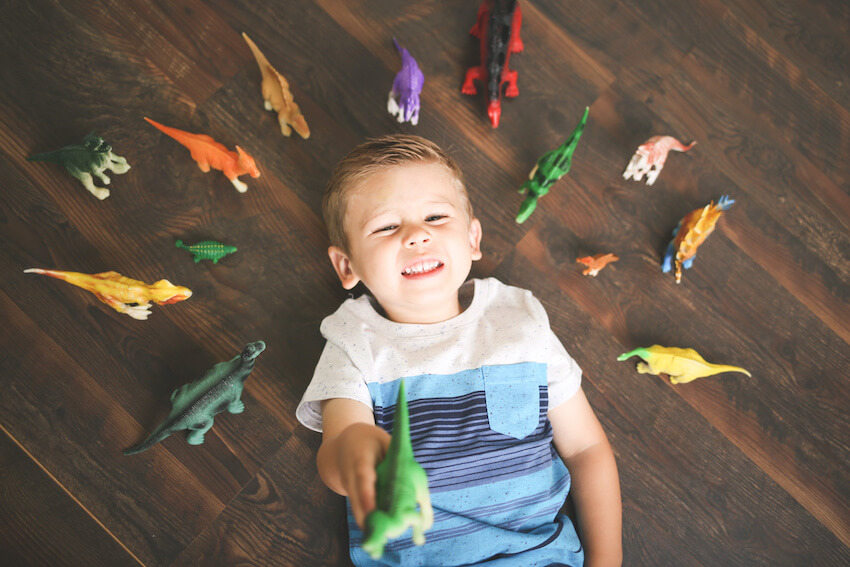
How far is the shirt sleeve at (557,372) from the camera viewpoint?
1.02 metres

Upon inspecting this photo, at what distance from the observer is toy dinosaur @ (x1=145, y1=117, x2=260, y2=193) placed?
1043 mm

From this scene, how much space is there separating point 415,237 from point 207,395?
487 mm

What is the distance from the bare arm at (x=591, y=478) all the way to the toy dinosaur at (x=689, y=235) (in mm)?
357

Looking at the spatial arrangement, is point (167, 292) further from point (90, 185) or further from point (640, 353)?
point (640, 353)

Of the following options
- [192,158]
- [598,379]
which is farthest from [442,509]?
[192,158]

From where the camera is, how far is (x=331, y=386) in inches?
36.7

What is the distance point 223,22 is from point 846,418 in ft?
5.34

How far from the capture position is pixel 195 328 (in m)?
1.10

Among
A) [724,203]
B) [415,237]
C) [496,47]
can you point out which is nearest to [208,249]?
[415,237]

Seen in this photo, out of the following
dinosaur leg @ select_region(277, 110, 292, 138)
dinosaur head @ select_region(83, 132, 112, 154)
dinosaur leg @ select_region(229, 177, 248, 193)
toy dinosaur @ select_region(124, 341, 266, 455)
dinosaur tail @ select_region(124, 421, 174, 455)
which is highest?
dinosaur leg @ select_region(277, 110, 292, 138)

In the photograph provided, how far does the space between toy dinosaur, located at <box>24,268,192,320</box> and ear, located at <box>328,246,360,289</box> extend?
29cm

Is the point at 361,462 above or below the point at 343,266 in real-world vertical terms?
above

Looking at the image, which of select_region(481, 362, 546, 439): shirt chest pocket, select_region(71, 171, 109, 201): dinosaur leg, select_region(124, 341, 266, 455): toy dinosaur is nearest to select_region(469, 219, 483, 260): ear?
select_region(481, 362, 546, 439): shirt chest pocket

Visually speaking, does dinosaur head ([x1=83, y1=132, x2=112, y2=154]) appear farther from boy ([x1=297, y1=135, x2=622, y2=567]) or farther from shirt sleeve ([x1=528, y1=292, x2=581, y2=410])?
shirt sleeve ([x1=528, y1=292, x2=581, y2=410])
